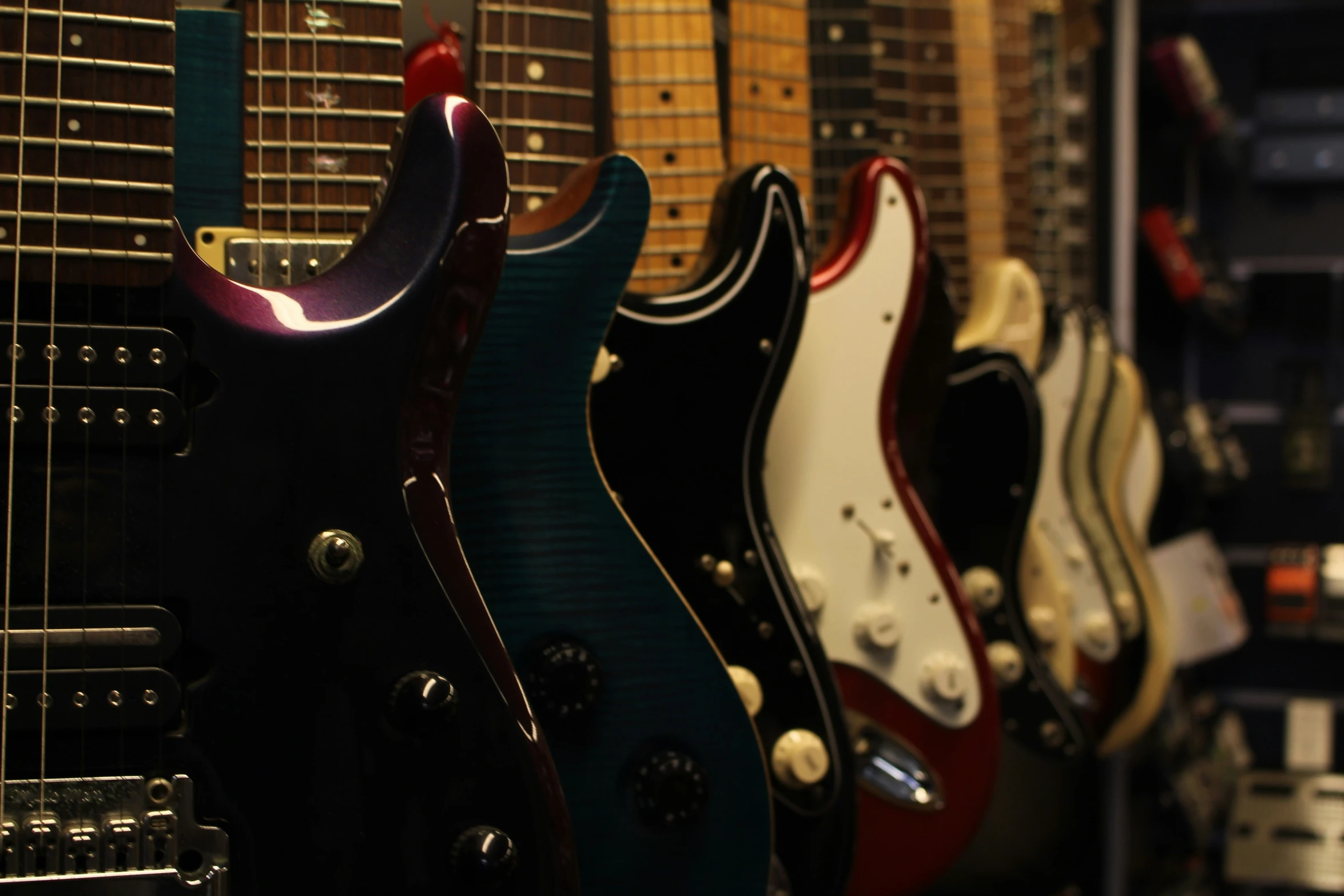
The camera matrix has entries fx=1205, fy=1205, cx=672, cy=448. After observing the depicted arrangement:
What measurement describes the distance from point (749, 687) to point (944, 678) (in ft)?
0.94

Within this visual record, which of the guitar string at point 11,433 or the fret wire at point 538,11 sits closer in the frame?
the guitar string at point 11,433

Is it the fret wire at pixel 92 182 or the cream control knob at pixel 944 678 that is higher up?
the fret wire at pixel 92 182

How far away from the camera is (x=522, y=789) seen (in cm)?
72

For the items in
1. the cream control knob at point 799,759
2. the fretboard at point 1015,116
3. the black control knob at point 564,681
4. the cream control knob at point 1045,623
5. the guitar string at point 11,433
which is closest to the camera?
the guitar string at point 11,433

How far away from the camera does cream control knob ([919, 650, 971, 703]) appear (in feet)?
4.03

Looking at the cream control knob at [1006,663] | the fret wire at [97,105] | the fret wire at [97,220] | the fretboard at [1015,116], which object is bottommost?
the cream control knob at [1006,663]

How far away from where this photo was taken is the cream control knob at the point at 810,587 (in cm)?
117

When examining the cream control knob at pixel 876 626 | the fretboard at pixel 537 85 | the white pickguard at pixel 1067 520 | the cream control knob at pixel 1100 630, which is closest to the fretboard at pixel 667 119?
the fretboard at pixel 537 85

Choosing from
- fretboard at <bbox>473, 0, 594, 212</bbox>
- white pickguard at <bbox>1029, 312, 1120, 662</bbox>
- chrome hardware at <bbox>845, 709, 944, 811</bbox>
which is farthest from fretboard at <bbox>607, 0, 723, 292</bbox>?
white pickguard at <bbox>1029, 312, 1120, 662</bbox>

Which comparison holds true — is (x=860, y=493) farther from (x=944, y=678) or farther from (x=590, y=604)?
(x=590, y=604)

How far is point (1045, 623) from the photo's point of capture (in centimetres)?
167

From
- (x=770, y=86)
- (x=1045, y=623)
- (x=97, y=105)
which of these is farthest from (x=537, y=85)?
(x=1045, y=623)

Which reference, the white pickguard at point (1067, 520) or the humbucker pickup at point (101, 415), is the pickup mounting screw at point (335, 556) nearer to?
the humbucker pickup at point (101, 415)

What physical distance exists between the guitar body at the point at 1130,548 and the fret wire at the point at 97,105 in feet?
5.04
